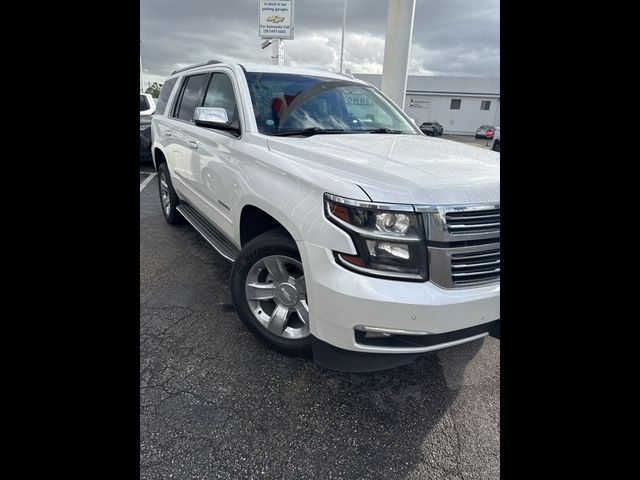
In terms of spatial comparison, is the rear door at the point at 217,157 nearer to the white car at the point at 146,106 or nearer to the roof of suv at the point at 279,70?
the roof of suv at the point at 279,70

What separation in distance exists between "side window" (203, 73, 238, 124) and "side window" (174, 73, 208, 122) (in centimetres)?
26

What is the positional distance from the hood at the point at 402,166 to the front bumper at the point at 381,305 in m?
0.41

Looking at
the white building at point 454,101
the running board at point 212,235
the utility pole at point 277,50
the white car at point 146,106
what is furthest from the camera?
the white building at point 454,101

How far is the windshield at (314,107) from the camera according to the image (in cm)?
284

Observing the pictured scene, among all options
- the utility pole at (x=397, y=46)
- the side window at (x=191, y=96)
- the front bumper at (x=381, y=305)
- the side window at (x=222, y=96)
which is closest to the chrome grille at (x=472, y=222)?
the front bumper at (x=381, y=305)

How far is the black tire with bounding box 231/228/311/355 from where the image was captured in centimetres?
218

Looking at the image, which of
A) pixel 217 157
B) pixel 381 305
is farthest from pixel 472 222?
pixel 217 157

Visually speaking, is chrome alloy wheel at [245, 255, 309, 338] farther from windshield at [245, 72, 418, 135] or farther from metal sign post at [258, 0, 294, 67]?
metal sign post at [258, 0, 294, 67]

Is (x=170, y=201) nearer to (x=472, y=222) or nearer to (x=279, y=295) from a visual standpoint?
(x=279, y=295)

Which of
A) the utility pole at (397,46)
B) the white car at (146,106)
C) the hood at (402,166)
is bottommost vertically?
the hood at (402,166)

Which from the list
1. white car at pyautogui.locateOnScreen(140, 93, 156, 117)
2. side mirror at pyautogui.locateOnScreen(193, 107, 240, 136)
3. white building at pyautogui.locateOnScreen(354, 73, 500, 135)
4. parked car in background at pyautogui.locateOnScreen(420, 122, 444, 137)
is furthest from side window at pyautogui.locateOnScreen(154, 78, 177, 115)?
white building at pyautogui.locateOnScreen(354, 73, 500, 135)

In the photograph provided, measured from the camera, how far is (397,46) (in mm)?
7812

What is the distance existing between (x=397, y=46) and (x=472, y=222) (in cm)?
746

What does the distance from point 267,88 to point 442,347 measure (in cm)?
249
